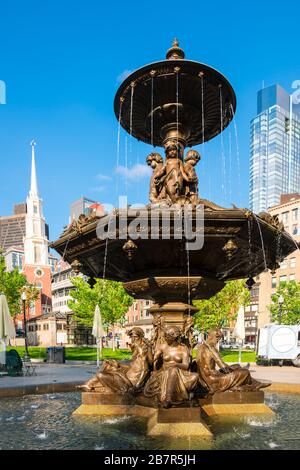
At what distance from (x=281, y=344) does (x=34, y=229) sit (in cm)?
8857

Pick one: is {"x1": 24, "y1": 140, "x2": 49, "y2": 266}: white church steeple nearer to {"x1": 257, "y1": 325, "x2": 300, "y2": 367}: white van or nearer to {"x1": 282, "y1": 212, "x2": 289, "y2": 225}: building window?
{"x1": 282, "y1": 212, "x2": 289, "y2": 225}: building window

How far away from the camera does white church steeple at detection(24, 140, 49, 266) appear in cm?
10488

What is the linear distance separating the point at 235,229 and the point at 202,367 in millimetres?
3032

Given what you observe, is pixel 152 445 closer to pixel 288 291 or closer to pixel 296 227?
pixel 288 291

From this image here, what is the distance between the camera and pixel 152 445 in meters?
5.73

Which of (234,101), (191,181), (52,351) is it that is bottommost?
(52,351)

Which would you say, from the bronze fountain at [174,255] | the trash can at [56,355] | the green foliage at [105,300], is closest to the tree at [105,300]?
the green foliage at [105,300]

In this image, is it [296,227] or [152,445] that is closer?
[152,445]

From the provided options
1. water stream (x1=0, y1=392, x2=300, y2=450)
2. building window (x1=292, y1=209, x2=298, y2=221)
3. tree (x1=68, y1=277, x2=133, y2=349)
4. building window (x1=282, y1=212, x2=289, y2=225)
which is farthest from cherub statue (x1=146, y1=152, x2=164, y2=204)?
building window (x1=282, y1=212, x2=289, y2=225)

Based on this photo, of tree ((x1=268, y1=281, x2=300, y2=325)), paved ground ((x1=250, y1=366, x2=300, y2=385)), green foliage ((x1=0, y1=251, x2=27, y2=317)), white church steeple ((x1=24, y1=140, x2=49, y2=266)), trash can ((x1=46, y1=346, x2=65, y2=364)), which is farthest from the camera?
white church steeple ((x1=24, y1=140, x2=49, y2=266))

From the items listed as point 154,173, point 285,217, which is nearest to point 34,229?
point 285,217

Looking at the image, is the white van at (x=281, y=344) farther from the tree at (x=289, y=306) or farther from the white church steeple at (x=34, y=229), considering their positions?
the white church steeple at (x=34, y=229)

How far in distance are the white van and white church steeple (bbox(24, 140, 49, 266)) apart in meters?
84.9
